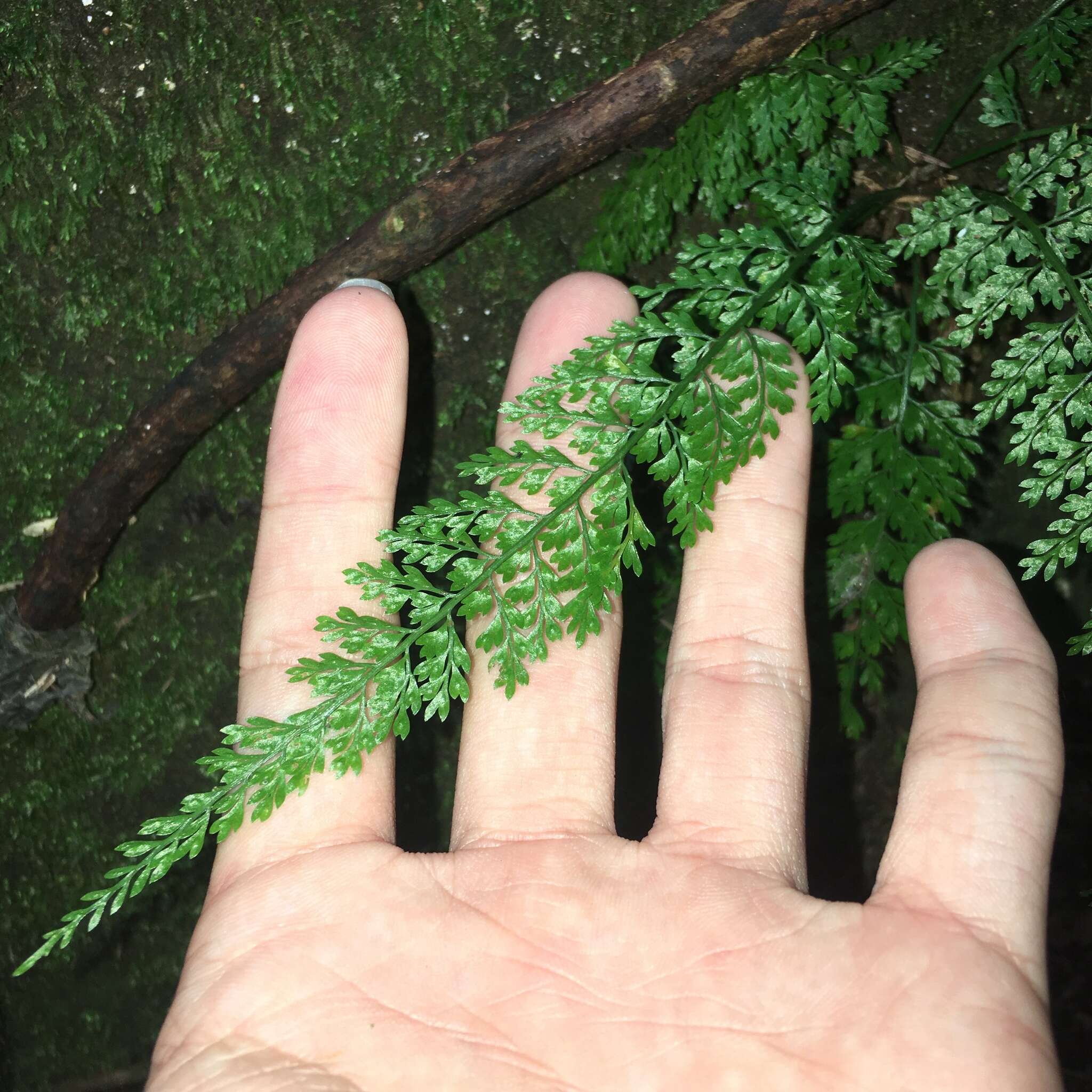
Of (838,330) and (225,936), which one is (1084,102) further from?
(225,936)

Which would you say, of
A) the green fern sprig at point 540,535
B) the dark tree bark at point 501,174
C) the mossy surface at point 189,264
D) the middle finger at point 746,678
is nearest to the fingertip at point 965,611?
the middle finger at point 746,678

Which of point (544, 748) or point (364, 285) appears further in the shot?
point (364, 285)

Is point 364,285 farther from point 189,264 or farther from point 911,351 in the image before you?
point 911,351

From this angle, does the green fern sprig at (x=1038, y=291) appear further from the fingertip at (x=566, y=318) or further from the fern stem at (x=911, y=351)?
the fingertip at (x=566, y=318)

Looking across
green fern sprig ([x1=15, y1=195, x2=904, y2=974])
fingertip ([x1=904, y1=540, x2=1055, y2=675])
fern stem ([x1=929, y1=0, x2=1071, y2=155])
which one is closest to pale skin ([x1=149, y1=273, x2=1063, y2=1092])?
fingertip ([x1=904, y1=540, x2=1055, y2=675])

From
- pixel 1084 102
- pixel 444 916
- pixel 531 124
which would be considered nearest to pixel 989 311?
pixel 1084 102

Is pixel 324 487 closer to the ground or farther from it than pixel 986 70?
closer to the ground

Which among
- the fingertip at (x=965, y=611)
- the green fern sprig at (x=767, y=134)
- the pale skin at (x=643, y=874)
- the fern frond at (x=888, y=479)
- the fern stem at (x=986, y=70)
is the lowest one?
the pale skin at (x=643, y=874)

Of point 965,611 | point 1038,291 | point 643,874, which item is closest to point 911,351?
point 1038,291

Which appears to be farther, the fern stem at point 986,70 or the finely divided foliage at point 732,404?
the fern stem at point 986,70
